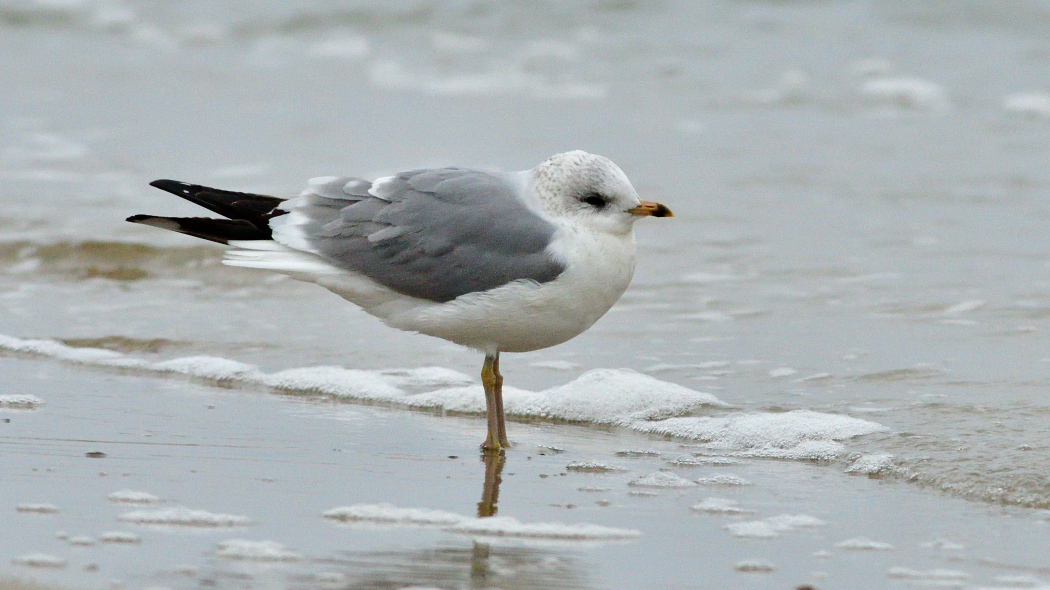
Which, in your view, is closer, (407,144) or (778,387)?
(778,387)

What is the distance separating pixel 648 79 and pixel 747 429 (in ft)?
33.4

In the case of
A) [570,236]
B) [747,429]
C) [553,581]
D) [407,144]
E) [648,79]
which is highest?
[648,79]

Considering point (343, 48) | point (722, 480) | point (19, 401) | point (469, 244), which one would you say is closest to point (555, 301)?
point (469, 244)

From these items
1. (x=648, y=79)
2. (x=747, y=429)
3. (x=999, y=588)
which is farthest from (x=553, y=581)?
(x=648, y=79)

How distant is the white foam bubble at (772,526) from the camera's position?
3.86 m

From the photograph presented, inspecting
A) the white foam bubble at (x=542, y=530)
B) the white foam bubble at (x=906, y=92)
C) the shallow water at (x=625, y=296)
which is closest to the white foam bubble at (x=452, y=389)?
the shallow water at (x=625, y=296)

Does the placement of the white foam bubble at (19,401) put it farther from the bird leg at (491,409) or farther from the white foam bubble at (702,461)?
the white foam bubble at (702,461)

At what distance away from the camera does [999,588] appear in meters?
3.38

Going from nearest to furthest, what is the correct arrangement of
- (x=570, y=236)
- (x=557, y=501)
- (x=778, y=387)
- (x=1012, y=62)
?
(x=557, y=501) → (x=570, y=236) → (x=778, y=387) → (x=1012, y=62)

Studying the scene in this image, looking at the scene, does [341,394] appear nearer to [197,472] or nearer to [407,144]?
[197,472]

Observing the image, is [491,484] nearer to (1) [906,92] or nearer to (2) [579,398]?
(2) [579,398]

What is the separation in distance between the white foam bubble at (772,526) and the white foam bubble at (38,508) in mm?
1829

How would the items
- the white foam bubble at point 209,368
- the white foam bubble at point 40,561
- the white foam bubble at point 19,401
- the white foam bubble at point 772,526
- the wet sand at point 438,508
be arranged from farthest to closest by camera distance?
the white foam bubble at point 209,368, the white foam bubble at point 19,401, the white foam bubble at point 772,526, the wet sand at point 438,508, the white foam bubble at point 40,561

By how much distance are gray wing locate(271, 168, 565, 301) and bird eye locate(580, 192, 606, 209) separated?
0.17 meters
